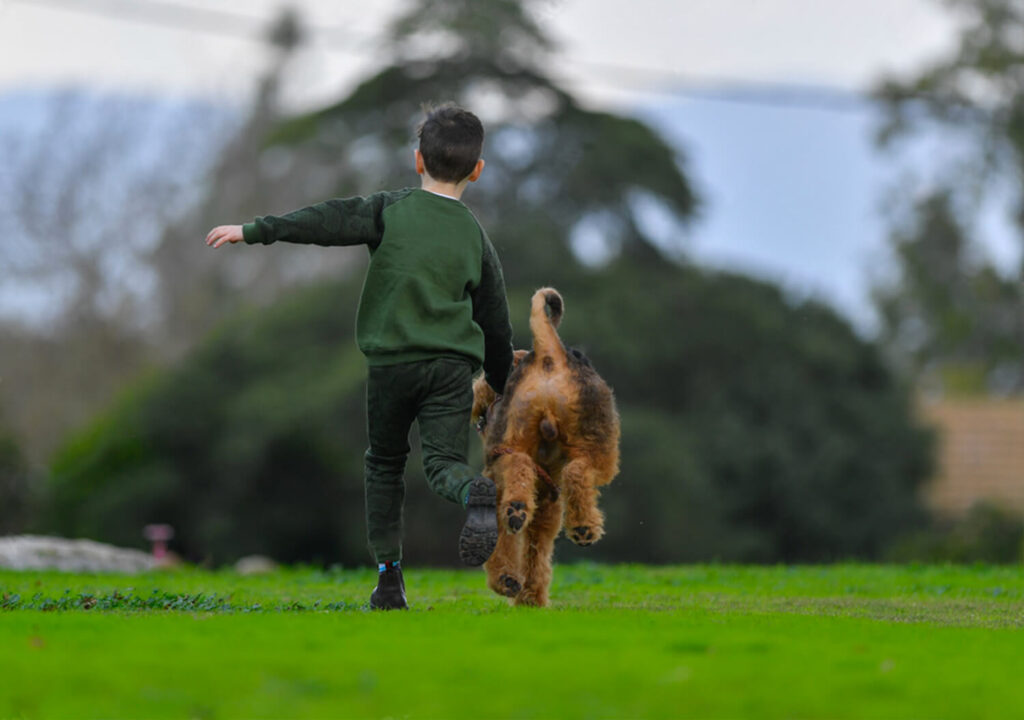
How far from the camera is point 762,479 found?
25.7 meters

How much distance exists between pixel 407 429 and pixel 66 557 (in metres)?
6.53

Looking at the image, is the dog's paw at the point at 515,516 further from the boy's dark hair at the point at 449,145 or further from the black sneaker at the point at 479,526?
the boy's dark hair at the point at 449,145

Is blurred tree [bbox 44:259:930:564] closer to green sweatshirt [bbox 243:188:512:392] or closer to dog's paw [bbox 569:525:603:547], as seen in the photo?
green sweatshirt [bbox 243:188:512:392]

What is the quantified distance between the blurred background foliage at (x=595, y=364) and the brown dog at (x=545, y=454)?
15.6 meters

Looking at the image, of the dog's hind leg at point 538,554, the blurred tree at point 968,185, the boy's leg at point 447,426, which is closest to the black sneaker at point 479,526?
the boy's leg at point 447,426

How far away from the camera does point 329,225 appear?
20.8 feet

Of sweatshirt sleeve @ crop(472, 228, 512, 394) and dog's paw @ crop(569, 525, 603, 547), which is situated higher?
sweatshirt sleeve @ crop(472, 228, 512, 394)

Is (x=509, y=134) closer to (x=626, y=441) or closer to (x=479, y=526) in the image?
(x=626, y=441)

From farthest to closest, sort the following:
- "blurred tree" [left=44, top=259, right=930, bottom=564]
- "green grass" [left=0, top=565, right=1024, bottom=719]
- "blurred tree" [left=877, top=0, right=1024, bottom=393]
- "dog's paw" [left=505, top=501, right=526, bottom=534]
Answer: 1. "blurred tree" [left=877, top=0, right=1024, bottom=393]
2. "blurred tree" [left=44, top=259, right=930, bottom=564]
3. "dog's paw" [left=505, top=501, right=526, bottom=534]
4. "green grass" [left=0, top=565, right=1024, bottom=719]

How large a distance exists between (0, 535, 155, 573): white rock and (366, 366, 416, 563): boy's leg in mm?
5036

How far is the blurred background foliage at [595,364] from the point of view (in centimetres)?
2348

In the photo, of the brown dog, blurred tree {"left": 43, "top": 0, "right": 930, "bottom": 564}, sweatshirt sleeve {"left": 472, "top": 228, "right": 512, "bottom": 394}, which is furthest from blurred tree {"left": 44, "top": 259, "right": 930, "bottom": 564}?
the brown dog

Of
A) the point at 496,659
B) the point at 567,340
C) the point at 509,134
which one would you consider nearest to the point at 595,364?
the point at 567,340

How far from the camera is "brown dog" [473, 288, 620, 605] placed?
6.04 meters
